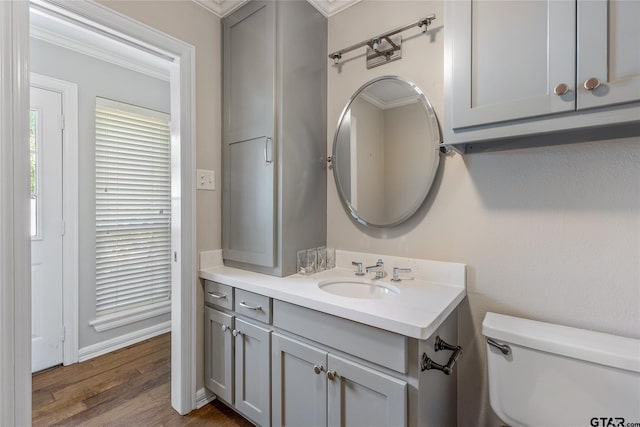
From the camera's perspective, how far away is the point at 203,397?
1711 millimetres

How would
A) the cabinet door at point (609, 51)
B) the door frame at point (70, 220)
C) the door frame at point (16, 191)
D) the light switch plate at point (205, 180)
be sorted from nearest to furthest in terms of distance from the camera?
the cabinet door at point (609, 51) < the door frame at point (16, 191) < the light switch plate at point (205, 180) < the door frame at point (70, 220)

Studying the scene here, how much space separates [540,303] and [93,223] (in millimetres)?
2845

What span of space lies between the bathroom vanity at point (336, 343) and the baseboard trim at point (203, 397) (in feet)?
0.23

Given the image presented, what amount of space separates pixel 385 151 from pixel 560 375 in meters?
1.15

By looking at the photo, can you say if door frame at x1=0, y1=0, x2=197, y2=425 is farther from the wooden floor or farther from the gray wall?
the gray wall

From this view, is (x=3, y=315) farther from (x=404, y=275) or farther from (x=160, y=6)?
(x=404, y=275)

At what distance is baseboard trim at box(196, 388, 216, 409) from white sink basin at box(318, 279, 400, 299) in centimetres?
100

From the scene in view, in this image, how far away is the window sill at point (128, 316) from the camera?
2279 millimetres

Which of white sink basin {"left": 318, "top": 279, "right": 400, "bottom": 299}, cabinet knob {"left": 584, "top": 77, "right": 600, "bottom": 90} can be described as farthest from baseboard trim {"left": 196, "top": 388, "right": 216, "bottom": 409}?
cabinet knob {"left": 584, "top": 77, "right": 600, "bottom": 90}

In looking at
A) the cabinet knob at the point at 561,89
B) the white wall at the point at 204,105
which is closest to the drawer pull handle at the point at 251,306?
the white wall at the point at 204,105

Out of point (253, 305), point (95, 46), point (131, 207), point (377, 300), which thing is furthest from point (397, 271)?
point (95, 46)

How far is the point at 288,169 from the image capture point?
1554 mm

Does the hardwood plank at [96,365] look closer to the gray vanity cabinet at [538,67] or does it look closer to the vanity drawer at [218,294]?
the vanity drawer at [218,294]

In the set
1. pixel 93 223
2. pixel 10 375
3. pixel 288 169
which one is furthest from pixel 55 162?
pixel 288 169
